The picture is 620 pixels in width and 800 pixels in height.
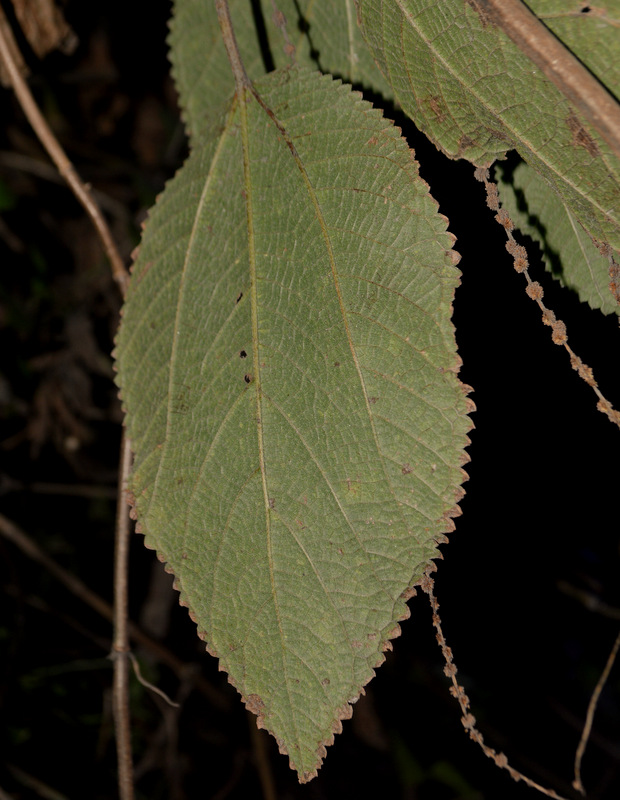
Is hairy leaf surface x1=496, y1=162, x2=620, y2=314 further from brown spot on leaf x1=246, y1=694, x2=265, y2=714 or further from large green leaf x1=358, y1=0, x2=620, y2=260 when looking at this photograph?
brown spot on leaf x1=246, y1=694, x2=265, y2=714

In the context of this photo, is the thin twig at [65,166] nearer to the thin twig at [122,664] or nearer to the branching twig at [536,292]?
the thin twig at [122,664]

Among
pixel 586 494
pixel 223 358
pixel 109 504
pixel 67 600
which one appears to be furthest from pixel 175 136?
pixel 223 358

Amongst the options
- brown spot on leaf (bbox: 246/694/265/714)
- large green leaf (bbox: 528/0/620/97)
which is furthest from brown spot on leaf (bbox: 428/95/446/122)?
brown spot on leaf (bbox: 246/694/265/714)

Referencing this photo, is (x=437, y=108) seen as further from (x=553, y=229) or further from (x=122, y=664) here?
(x=122, y=664)

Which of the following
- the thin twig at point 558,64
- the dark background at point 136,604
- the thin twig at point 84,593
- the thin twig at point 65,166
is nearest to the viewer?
the thin twig at point 558,64

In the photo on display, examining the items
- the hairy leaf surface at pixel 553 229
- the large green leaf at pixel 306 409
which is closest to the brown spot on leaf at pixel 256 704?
the large green leaf at pixel 306 409

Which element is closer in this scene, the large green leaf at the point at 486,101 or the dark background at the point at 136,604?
the large green leaf at the point at 486,101

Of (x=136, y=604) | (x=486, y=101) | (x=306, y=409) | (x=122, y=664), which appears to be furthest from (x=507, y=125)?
(x=136, y=604)

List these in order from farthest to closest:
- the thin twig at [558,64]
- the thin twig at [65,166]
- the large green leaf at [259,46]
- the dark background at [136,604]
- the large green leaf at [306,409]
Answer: the dark background at [136,604]
the thin twig at [65,166]
the large green leaf at [259,46]
the large green leaf at [306,409]
the thin twig at [558,64]
